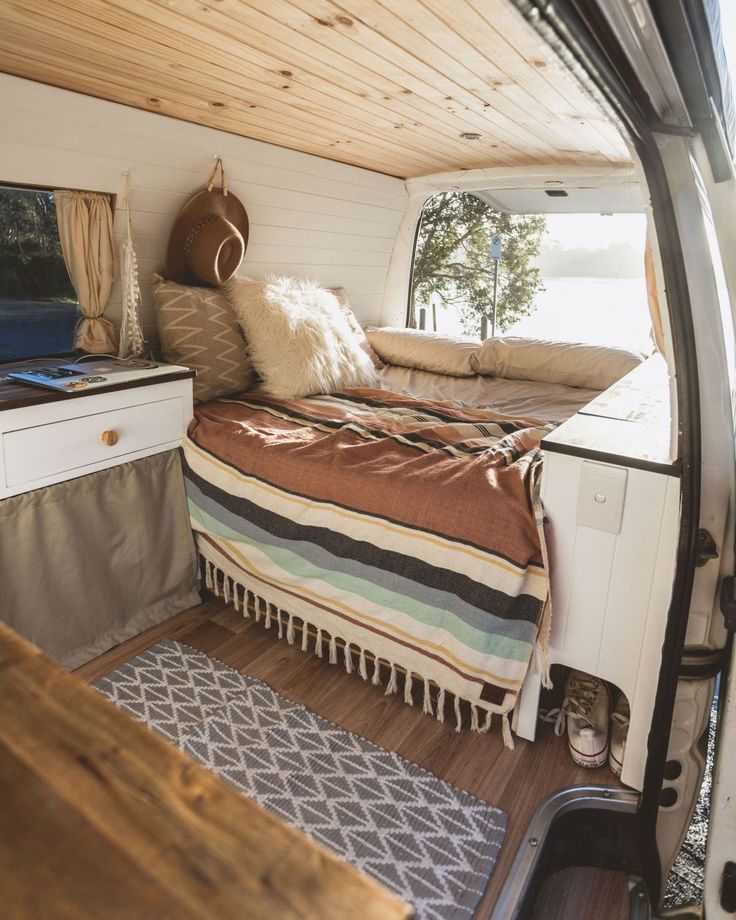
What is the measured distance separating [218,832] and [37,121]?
7.29ft

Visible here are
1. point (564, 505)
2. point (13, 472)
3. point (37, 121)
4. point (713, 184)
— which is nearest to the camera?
point (713, 184)

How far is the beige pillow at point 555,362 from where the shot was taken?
295cm

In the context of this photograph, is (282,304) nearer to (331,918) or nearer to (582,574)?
(582,574)

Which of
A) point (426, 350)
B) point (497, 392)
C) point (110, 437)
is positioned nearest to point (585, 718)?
point (110, 437)

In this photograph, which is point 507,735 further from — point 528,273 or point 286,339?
point 528,273

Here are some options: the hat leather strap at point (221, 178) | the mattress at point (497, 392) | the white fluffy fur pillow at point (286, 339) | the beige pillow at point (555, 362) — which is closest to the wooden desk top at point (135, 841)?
the white fluffy fur pillow at point (286, 339)

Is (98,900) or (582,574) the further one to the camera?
(582,574)

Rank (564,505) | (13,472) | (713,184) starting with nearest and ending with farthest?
(713,184) < (564,505) < (13,472)

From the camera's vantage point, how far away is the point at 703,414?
3.51ft

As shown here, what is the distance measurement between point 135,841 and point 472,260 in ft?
13.9

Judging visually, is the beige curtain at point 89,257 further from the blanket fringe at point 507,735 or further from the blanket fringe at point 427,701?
the blanket fringe at point 507,735

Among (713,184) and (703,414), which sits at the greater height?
(713,184)

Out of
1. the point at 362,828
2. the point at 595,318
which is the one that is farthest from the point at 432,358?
the point at 362,828

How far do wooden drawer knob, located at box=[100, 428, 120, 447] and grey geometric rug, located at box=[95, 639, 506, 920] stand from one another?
686mm
